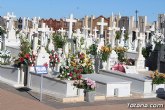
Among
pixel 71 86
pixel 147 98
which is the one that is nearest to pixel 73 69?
pixel 71 86

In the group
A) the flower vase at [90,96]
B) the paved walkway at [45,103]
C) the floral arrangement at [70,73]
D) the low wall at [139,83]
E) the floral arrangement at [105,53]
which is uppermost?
the floral arrangement at [105,53]

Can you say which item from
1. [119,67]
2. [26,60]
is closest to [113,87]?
[119,67]

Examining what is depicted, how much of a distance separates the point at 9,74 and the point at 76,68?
5086 millimetres

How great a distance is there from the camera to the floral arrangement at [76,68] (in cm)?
1518

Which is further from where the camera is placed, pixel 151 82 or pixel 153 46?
pixel 153 46

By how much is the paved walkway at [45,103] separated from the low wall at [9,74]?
9.36 ft

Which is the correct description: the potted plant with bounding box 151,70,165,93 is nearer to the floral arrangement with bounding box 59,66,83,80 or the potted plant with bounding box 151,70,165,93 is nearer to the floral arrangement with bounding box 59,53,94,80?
the floral arrangement with bounding box 59,53,94,80

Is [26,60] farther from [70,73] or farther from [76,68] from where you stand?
[70,73]

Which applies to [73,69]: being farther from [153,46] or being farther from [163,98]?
[153,46]

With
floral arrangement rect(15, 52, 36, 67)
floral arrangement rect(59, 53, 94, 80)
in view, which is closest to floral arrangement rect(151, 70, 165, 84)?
floral arrangement rect(59, 53, 94, 80)

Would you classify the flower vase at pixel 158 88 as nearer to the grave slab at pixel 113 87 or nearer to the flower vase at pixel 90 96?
the grave slab at pixel 113 87

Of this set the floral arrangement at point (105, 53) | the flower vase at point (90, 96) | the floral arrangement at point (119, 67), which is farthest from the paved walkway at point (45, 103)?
the floral arrangement at point (105, 53)

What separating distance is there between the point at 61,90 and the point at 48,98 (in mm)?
634

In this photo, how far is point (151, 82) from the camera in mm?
16719
